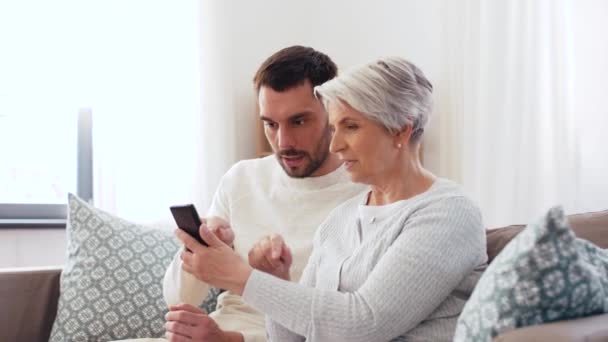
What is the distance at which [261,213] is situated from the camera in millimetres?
1978

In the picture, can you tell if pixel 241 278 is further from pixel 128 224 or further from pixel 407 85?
pixel 128 224

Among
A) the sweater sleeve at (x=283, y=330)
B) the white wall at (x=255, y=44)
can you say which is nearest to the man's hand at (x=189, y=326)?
the sweater sleeve at (x=283, y=330)

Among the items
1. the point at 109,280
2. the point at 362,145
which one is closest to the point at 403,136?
the point at 362,145

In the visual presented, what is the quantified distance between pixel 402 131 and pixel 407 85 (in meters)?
0.09

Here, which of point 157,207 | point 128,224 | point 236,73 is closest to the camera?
point 128,224

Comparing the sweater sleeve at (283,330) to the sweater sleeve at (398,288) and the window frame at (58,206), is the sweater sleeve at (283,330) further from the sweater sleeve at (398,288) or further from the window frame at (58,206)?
the window frame at (58,206)

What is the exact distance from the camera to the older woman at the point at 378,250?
1.30 meters

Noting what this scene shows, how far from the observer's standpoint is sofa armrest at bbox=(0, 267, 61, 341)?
77.9 inches

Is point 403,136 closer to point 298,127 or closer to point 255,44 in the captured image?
point 298,127

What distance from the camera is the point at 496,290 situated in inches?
40.7

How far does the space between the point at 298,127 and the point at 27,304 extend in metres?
0.84

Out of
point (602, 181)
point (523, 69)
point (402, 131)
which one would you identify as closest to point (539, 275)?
point (402, 131)

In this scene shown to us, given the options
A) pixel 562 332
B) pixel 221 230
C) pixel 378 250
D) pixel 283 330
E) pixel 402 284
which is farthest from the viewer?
pixel 221 230

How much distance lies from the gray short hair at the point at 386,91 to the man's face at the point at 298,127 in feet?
1.50
